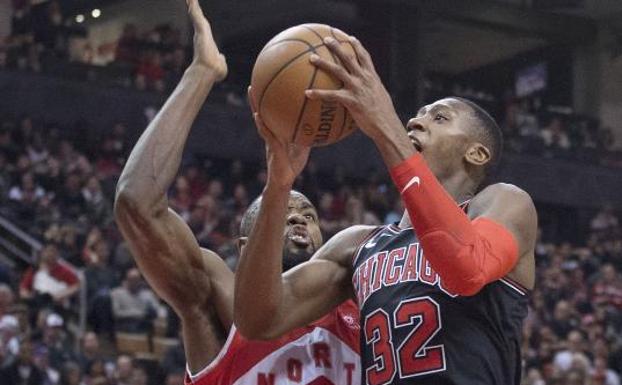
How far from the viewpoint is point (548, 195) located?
20.4 meters

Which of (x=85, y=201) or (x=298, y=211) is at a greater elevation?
(x=298, y=211)

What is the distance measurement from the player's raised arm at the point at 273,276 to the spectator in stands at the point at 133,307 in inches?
313

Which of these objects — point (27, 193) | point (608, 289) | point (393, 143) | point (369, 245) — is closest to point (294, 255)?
point (369, 245)

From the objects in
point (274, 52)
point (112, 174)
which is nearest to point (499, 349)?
point (274, 52)

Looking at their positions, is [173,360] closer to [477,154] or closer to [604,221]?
[477,154]

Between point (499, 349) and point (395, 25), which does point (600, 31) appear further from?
point (499, 349)

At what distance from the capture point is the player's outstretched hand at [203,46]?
4008 mm

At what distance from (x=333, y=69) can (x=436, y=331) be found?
0.74 meters

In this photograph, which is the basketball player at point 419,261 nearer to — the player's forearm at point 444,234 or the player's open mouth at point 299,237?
the player's forearm at point 444,234

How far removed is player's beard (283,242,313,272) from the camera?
4262 millimetres

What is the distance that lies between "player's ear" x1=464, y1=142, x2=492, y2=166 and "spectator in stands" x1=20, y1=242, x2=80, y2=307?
813 cm

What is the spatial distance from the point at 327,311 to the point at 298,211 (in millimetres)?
536

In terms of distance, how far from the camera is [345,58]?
315cm

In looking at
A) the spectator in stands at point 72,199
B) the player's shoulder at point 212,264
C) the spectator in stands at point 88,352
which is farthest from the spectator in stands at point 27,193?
the player's shoulder at point 212,264
